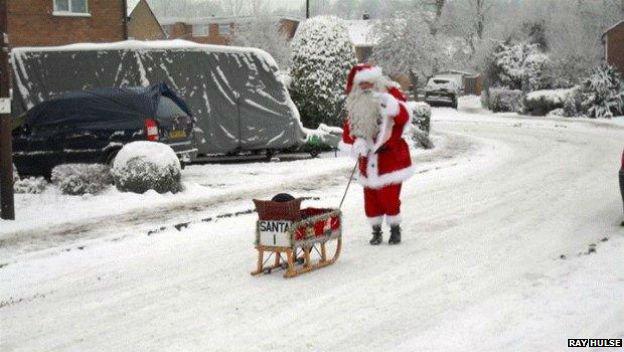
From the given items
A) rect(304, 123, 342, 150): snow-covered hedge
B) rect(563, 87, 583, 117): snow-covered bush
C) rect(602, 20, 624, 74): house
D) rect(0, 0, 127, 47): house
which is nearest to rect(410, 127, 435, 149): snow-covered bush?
rect(304, 123, 342, 150): snow-covered hedge

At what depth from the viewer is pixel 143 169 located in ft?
42.7

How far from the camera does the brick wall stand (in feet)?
139

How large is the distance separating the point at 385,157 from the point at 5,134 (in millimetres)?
5637

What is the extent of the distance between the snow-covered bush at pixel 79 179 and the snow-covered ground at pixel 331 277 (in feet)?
0.96

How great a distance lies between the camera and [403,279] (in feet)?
24.0

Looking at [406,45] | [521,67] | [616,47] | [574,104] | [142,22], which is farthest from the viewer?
[406,45]

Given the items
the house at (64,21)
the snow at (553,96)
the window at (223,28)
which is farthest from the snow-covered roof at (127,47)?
the window at (223,28)

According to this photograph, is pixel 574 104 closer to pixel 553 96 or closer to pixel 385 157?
pixel 553 96

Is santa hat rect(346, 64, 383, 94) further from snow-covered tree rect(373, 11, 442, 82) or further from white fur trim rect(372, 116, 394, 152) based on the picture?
snow-covered tree rect(373, 11, 442, 82)

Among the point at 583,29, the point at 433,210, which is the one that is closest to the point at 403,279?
the point at 433,210

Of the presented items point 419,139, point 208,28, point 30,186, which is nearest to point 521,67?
point 419,139

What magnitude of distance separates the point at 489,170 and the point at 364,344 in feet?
35.9

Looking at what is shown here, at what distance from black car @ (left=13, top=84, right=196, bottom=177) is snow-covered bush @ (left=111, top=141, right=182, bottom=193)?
4.57 ft

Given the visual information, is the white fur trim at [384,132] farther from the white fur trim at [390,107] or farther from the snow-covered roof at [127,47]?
the snow-covered roof at [127,47]
